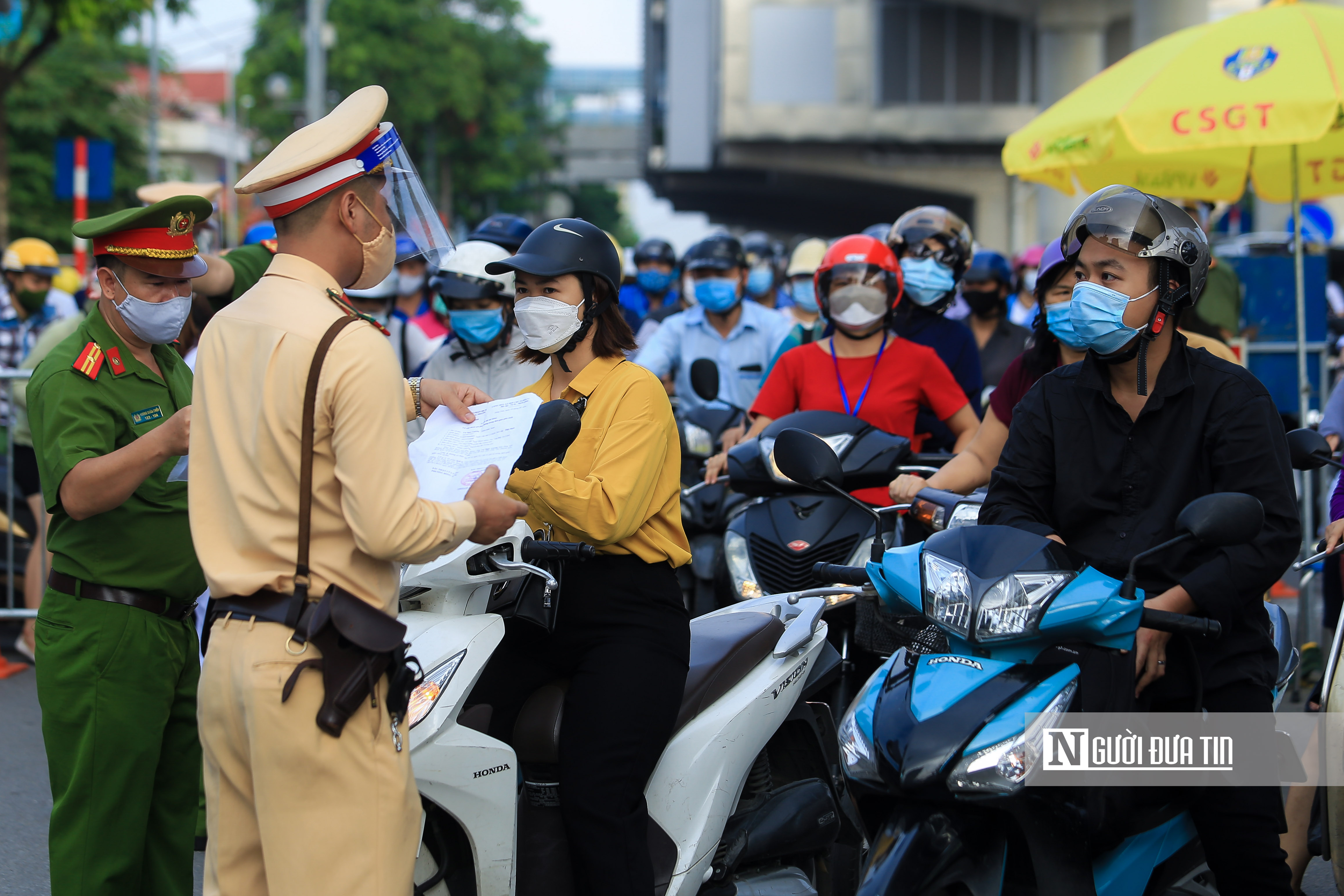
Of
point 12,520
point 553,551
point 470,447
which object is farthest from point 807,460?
point 12,520

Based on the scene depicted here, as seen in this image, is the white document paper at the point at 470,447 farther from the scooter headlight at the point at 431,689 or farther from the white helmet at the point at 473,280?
Result: the white helmet at the point at 473,280

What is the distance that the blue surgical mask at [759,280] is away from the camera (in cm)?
995

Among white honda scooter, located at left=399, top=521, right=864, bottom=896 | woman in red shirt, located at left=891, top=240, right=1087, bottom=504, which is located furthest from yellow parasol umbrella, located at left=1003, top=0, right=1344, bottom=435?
white honda scooter, located at left=399, top=521, right=864, bottom=896

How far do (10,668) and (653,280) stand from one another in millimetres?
5902

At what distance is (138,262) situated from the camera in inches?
143

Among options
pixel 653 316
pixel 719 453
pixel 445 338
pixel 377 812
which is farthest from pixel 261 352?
pixel 653 316

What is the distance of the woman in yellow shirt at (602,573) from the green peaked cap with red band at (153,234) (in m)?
0.93

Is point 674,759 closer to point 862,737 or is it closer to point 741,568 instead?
point 862,737

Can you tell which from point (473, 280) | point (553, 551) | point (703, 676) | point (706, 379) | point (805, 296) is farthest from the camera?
point (805, 296)

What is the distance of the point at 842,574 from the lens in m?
3.29

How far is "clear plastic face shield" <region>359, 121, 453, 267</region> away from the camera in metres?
2.67

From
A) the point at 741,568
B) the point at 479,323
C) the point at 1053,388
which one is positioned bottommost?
the point at 741,568

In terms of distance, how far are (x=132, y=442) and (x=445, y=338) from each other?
376cm

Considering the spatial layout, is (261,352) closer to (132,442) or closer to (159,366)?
(132,442)
